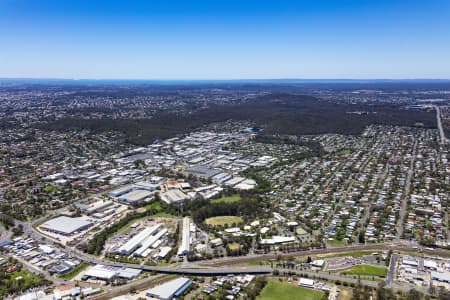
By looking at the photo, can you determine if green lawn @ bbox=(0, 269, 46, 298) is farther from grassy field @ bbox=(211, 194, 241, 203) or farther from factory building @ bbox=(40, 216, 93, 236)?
grassy field @ bbox=(211, 194, 241, 203)

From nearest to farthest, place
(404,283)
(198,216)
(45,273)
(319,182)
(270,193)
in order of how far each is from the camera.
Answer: (404,283) → (45,273) → (198,216) → (270,193) → (319,182)

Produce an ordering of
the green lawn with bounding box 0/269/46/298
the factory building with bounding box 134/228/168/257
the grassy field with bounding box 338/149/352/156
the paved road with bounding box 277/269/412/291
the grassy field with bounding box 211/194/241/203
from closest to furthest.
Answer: the paved road with bounding box 277/269/412/291, the green lawn with bounding box 0/269/46/298, the factory building with bounding box 134/228/168/257, the grassy field with bounding box 211/194/241/203, the grassy field with bounding box 338/149/352/156

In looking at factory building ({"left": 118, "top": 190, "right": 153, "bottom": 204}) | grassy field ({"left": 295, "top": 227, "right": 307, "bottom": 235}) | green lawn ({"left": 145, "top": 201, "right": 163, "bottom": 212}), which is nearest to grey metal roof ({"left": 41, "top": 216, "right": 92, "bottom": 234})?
factory building ({"left": 118, "top": 190, "right": 153, "bottom": 204})

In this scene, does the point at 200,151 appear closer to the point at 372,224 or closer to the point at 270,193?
the point at 270,193

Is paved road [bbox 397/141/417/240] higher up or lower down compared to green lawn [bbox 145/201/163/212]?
higher up

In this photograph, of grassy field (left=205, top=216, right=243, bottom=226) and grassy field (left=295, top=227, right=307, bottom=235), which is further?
grassy field (left=205, top=216, right=243, bottom=226)

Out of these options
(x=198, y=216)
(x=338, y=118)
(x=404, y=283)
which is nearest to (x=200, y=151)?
(x=198, y=216)
